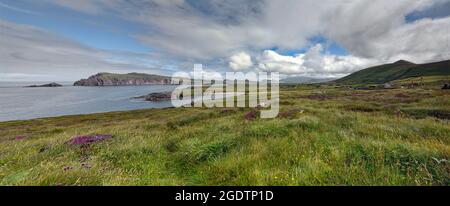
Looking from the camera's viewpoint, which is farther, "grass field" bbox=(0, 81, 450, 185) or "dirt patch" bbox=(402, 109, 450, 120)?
"dirt patch" bbox=(402, 109, 450, 120)

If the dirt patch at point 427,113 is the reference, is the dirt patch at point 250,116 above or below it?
below

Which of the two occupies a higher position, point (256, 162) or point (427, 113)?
point (427, 113)

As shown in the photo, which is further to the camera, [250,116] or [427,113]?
[250,116]

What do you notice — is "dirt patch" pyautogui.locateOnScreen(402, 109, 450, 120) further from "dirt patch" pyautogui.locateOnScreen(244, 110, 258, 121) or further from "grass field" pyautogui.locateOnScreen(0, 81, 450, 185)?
"dirt patch" pyautogui.locateOnScreen(244, 110, 258, 121)

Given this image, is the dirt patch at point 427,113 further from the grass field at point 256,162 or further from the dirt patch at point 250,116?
the dirt patch at point 250,116

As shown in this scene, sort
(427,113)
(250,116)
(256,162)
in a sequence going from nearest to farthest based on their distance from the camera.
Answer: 1. (256,162)
2. (427,113)
3. (250,116)

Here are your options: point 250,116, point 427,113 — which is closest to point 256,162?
point 250,116

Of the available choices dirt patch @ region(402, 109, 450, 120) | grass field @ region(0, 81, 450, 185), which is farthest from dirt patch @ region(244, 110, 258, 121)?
dirt patch @ region(402, 109, 450, 120)

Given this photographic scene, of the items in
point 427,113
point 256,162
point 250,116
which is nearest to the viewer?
point 256,162

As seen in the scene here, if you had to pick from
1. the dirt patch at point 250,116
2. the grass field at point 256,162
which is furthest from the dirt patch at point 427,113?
the dirt patch at point 250,116

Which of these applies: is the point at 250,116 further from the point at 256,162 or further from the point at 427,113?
the point at 427,113
